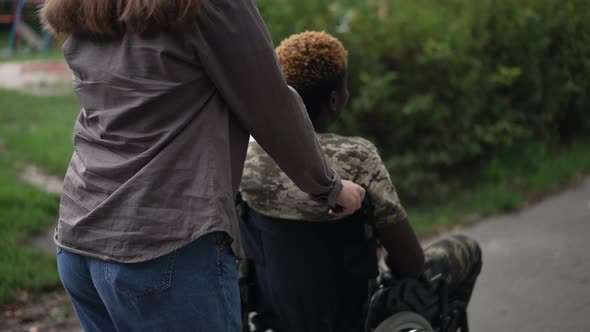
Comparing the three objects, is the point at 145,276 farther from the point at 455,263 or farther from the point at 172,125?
the point at 455,263

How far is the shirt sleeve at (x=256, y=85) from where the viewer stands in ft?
5.06

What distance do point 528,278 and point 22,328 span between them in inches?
116

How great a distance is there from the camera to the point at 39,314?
3949 mm

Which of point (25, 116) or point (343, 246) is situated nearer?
point (343, 246)

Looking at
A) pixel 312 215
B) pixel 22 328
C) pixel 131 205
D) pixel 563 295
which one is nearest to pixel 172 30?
pixel 131 205

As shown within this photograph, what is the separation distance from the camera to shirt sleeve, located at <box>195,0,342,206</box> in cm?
154

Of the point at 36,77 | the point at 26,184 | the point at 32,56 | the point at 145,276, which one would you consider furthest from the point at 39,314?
the point at 32,56

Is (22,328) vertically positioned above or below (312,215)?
below

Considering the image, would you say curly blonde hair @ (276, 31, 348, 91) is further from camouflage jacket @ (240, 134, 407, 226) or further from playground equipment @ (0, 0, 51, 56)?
playground equipment @ (0, 0, 51, 56)

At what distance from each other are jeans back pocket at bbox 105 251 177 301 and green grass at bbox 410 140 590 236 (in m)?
3.73

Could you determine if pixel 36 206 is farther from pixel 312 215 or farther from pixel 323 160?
pixel 323 160

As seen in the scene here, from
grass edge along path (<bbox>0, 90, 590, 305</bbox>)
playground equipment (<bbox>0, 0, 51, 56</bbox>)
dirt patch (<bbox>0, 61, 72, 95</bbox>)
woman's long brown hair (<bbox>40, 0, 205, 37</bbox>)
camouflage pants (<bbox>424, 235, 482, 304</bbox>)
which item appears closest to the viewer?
woman's long brown hair (<bbox>40, 0, 205, 37</bbox>)

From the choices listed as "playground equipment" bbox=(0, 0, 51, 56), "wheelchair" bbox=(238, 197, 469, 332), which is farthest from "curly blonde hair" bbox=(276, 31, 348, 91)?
"playground equipment" bbox=(0, 0, 51, 56)

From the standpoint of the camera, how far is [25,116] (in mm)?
8883
